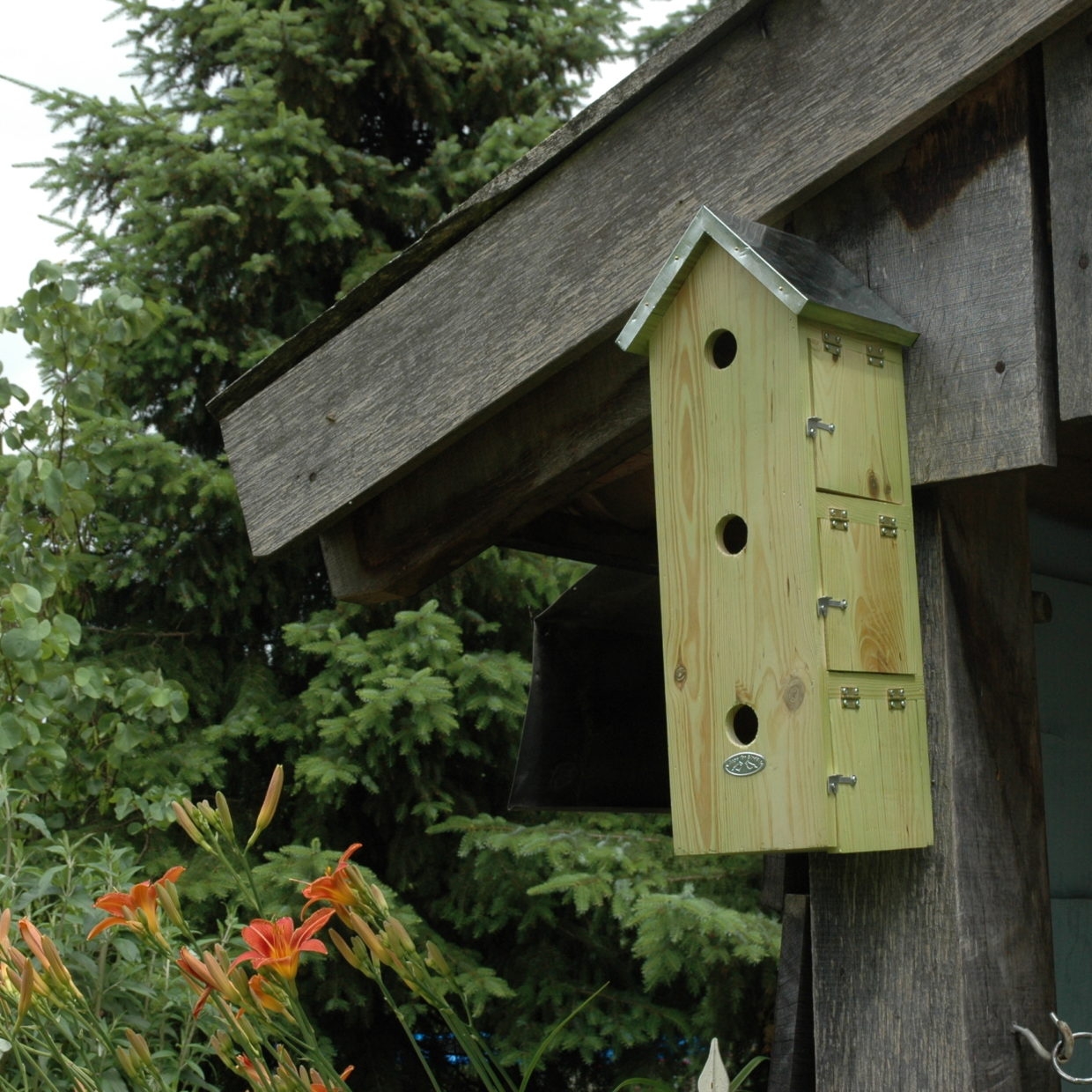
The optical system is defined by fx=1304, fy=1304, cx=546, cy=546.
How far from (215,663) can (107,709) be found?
1.66 feet

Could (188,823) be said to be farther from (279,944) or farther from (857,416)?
(857,416)

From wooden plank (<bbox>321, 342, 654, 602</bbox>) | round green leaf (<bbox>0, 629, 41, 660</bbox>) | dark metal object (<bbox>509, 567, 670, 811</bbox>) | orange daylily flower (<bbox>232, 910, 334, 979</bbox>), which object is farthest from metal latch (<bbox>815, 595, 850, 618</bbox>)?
round green leaf (<bbox>0, 629, 41, 660</bbox>)

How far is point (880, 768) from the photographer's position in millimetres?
1399

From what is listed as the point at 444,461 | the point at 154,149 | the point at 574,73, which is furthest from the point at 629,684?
the point at 574,73

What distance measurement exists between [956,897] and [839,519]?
430mm

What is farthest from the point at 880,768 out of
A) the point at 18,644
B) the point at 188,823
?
the point at 18,644

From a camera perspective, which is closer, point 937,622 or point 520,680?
point 937,622

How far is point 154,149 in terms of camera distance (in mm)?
5266

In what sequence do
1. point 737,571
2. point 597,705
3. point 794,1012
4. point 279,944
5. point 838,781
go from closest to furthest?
point 279,944
point 838,781
point 737,571
point 794,1012
point 597,705

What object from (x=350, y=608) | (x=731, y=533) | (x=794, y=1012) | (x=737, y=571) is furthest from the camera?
(x=350, y=608)

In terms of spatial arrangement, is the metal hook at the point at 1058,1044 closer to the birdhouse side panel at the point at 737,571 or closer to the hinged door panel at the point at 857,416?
the birdhouse side panel at the point at 737,571

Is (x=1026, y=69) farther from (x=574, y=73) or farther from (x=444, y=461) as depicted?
(x=574, y=73)

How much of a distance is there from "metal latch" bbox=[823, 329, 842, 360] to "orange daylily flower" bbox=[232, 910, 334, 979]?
0.81 m

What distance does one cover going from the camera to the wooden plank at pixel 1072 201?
1395 mm
